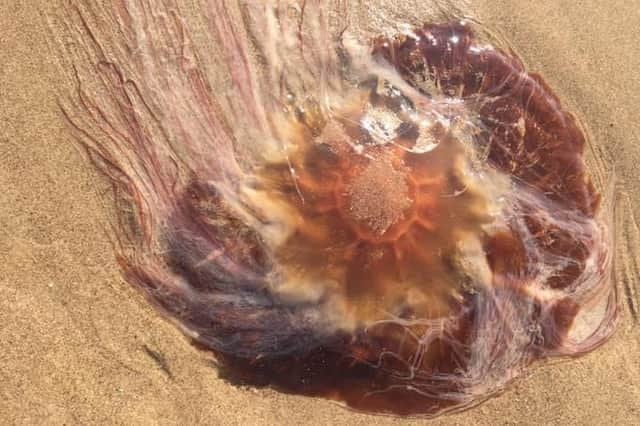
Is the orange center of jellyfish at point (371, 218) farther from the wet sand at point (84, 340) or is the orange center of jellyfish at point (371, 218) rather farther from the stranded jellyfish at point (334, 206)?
the wet sand at point (84, 340)

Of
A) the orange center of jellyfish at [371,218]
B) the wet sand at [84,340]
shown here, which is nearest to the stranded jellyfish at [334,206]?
the orange center of jellyfish at [371,218]

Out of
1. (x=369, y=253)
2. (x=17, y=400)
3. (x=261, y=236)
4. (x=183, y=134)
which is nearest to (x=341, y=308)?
(x=369, y=253)

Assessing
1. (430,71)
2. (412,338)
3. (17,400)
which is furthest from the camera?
(430,71)

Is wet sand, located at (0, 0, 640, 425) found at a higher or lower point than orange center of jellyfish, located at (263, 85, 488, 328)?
lower

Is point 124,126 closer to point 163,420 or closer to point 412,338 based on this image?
point 163,420

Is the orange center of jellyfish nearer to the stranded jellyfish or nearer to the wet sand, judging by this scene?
the stranded jellyfish

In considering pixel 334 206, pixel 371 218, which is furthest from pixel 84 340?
pixel 371 218

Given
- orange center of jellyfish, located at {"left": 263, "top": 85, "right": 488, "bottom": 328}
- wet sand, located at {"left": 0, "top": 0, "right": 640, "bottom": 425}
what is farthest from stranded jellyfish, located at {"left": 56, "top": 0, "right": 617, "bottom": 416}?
wet sand, located at {"left": 0, "top": 0, "right": 640, "bottom": 425}
